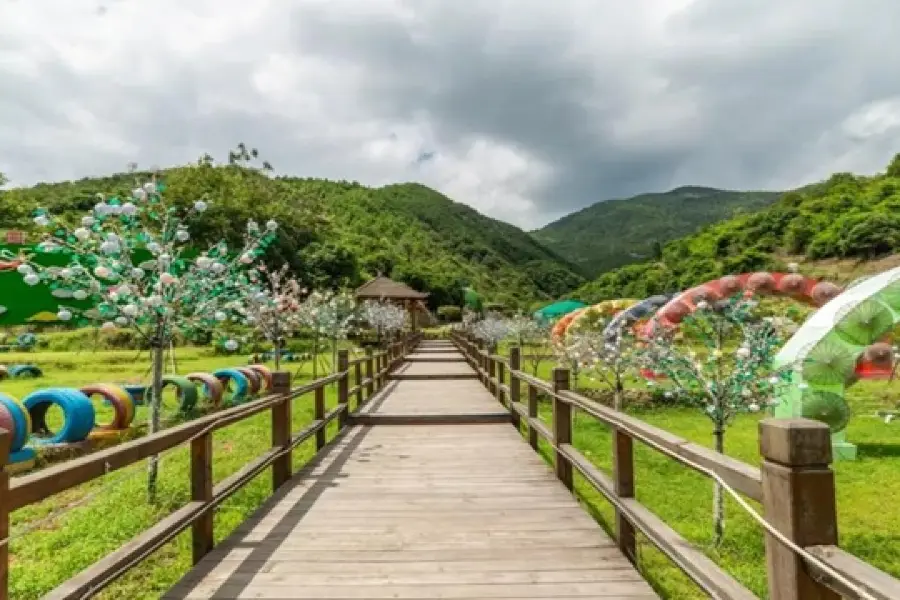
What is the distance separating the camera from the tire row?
7254 millimetres

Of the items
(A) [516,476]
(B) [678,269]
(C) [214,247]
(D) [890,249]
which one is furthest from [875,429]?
(B) [678,269]

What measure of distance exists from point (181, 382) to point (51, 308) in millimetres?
14320

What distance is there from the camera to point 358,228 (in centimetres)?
8294

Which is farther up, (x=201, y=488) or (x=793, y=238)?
(x=793, y=238)

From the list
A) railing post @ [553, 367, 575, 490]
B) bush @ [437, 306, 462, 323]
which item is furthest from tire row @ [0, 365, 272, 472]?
bush @ [437, 306, 462, 323]

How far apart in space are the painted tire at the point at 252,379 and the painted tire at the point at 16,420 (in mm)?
5656

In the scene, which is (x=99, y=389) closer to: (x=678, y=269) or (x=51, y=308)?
(x=51, y=308)

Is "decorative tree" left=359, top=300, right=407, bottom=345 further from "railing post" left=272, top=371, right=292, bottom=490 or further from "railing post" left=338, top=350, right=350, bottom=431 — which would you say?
"railing post" left=272, top=371, right=292, bottom=490

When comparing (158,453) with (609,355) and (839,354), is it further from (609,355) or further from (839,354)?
(839,354)

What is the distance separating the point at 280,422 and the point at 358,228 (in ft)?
260

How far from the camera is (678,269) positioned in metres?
59.3

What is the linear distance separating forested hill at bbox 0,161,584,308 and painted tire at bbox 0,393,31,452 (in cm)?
481

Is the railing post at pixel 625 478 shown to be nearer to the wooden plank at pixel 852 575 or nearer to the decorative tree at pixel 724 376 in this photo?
the wooden plank at pixel 852 575

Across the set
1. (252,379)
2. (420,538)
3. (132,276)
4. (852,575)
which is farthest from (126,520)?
(252,379)
